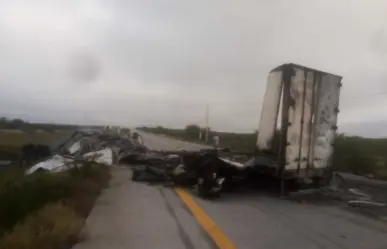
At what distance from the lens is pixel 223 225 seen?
7594 millimetres

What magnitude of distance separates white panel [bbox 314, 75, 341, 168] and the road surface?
6.66 feet

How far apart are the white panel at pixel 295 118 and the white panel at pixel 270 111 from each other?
0.35 m

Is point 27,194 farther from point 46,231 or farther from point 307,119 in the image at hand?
point 307,119

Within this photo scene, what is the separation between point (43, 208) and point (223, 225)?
9.42 ft

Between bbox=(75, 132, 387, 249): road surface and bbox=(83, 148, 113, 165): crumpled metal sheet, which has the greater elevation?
bbox=(83, 148, 113, 165): crumpled metal sheet

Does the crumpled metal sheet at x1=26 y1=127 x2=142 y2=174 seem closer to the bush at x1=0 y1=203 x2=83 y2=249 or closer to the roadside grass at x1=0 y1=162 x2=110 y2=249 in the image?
the roadside grass at x1=0 y1=162 x2=110 y2=249

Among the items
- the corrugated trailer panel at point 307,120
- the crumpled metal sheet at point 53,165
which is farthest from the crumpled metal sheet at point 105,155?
the corrugated trailer panel at point 307,120

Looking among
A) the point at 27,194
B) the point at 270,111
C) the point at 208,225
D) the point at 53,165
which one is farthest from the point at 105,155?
the point at 208,225

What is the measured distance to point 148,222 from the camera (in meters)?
7.78

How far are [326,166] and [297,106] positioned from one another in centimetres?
187

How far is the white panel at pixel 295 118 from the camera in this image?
1155cm

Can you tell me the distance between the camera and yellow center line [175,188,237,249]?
6.23m

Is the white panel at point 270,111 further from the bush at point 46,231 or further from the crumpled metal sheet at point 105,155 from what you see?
the crumpled metal sheet at point 105,155

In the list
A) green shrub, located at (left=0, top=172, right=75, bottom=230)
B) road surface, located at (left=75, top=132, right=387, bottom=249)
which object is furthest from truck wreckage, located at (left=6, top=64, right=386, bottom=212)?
green shrub, located at (left=0, top=172, right=75, bottom=230)
